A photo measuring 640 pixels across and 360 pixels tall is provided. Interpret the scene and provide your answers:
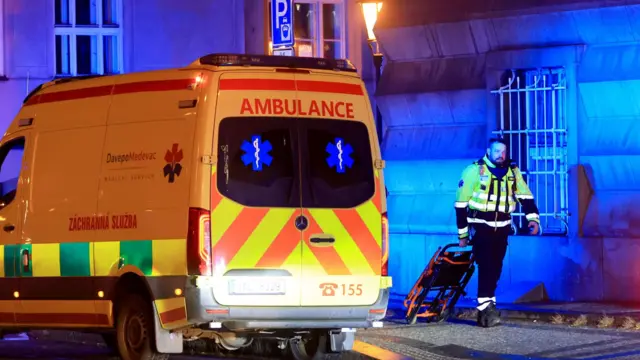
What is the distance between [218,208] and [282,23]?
1042 centimetres

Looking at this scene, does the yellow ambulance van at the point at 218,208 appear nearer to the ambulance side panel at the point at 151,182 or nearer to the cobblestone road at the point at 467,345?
the ambulance side panel at the point at 151,182

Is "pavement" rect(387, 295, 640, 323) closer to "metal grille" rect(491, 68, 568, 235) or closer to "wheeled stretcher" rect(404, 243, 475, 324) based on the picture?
"wheeled stretcher" rect(404, 243, 475, 324)

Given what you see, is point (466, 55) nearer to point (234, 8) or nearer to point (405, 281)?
point (405, 281)

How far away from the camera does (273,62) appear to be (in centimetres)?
1009

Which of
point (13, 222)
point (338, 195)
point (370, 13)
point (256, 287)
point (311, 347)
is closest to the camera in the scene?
point (256, 287)

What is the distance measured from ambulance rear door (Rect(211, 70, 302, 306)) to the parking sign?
371 inches

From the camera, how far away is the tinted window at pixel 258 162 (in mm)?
9672

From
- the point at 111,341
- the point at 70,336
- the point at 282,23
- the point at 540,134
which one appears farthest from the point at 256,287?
the point at 282,23

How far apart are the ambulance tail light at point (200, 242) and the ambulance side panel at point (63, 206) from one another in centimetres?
121

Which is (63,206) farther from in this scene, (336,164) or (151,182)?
(336,164)

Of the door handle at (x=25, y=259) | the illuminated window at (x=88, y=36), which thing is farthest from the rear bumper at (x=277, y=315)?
the illuminated window at (x=88, y=36)

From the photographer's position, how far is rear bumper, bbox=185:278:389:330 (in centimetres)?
953

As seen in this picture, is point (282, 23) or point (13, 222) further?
point (282, 23)

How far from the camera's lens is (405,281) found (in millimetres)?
16812
